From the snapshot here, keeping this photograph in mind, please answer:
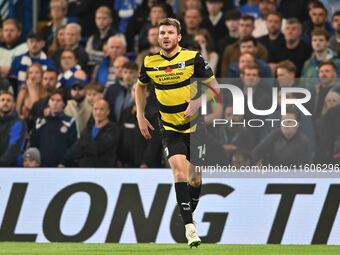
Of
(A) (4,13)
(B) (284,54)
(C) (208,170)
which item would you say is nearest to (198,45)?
(B) (284,54)

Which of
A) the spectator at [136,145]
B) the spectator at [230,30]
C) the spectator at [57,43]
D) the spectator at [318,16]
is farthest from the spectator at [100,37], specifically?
the spectator at [318,16]

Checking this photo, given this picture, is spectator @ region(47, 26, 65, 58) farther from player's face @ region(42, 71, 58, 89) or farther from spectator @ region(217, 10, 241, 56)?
spectator @ region(217, 10, 241, 56)

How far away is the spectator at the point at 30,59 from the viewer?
62.5 ft

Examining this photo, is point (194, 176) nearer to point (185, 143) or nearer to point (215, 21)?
point (185, 143)

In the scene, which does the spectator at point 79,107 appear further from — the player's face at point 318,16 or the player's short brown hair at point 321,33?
the player's face at point 318,16

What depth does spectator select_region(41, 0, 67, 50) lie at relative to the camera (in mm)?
20172

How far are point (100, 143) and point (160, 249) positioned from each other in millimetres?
3907

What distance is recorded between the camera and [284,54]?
1786 cm

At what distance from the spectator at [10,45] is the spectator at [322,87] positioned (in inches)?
226

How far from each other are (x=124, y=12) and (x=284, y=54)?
12.1 ft

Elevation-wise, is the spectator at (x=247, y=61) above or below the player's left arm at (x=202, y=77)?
below

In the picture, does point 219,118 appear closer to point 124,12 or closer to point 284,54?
point 284,54

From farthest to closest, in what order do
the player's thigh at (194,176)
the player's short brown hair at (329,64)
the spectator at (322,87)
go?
the player's short brown hair at (329,64) < the spectator at (322,87) < the player's thigh at (194,176)

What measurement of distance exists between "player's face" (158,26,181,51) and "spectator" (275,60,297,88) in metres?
4.15
